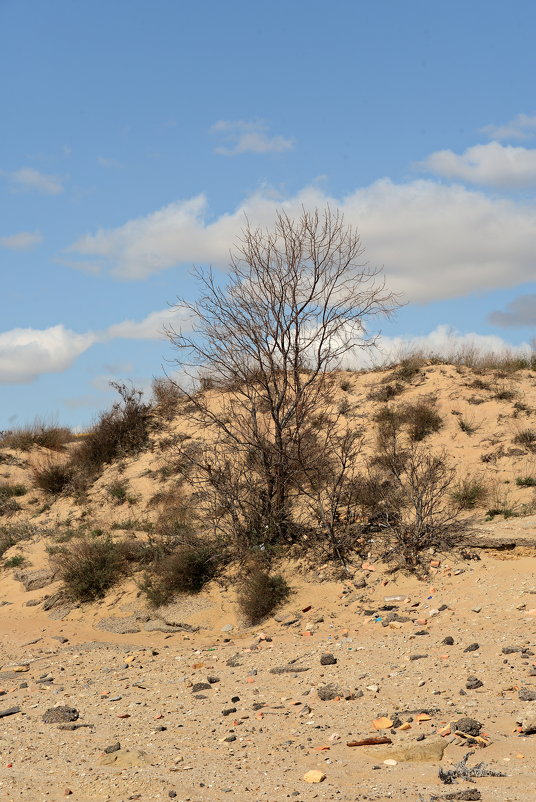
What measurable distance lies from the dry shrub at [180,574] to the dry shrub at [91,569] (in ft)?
2.11

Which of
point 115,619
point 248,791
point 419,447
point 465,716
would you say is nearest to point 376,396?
point 419,447

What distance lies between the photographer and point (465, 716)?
6.25 metres

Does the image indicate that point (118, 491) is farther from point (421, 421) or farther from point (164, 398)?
point (421, 421)

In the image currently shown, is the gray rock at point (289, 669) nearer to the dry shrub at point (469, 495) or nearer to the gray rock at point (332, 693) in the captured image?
the gray rock at point (332, 693)

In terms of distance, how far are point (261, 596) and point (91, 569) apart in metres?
3.34

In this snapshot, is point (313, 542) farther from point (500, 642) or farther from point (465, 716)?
point (465, 716)

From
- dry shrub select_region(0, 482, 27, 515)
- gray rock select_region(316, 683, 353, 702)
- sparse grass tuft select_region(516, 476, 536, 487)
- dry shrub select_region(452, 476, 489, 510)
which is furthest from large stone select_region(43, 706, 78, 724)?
dry shrub select_region(0, 482, 27, 515)

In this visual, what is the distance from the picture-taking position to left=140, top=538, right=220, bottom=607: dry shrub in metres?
12.2

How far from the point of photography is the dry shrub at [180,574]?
1216cm

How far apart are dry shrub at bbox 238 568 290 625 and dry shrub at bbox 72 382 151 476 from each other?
8696mm

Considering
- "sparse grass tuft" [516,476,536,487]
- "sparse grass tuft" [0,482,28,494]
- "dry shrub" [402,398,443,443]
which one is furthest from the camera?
"sparse grass tuft" [0,482,28,494]

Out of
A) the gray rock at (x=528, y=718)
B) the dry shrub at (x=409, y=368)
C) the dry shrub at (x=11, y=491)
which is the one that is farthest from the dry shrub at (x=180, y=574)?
the dry shrub at (x=409, y=368)

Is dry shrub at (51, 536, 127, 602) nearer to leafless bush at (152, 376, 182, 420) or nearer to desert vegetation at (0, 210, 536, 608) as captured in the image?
desert vegetation at (0, 210, 536, 608)

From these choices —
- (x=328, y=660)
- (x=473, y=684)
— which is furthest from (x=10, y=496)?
(x=473, y=684)
